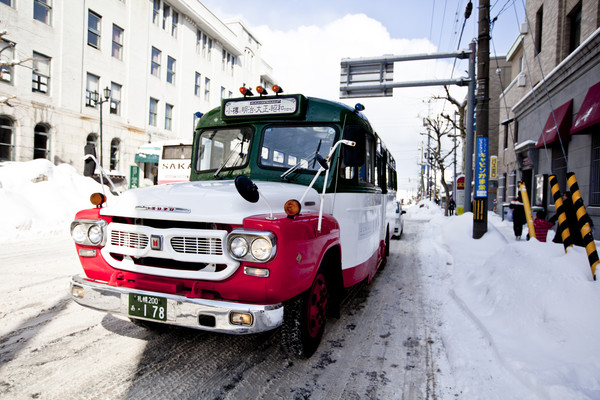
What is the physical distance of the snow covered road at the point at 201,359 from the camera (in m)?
2.90

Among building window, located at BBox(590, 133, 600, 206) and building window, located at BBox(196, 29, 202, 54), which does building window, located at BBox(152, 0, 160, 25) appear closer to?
building window, located at BBox(196, 29, 202, 54)

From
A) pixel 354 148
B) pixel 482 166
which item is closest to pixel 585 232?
pixel 354 148

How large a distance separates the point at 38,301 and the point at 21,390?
2267 mm

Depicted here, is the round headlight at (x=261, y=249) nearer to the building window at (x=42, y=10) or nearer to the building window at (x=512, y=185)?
the building window at (x=512, y=185)

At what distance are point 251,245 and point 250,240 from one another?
37 millimetres

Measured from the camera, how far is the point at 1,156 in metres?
18.6

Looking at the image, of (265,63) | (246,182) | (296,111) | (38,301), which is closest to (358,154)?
(296,111)

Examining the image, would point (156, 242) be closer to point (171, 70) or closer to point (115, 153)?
point (115, 153)

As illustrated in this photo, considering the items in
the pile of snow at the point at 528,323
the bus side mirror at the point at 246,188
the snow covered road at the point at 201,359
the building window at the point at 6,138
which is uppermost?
the building window at the point at 6,138

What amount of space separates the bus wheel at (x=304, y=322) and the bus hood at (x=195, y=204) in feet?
2.52

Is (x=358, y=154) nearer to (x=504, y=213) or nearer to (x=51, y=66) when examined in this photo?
(x=504, y=213)

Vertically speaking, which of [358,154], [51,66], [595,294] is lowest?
[595,294]

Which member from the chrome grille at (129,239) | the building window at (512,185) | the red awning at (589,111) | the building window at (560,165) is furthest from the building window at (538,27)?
the chrome grille at (129,239)

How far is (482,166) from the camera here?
11.5m
